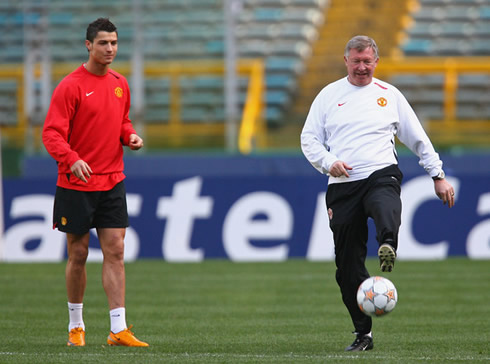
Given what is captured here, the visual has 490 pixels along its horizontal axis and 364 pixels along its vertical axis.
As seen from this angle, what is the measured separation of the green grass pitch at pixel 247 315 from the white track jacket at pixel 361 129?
1.28m

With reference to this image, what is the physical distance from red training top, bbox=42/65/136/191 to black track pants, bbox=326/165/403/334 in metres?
1.60

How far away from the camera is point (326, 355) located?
21.9 ft

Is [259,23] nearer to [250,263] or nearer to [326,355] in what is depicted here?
[250,263]

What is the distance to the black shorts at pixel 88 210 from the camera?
7.19 m

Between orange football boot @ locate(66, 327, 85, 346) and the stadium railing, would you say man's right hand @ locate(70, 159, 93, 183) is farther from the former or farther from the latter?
the stadium railing

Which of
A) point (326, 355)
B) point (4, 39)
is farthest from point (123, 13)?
point (326, 355)

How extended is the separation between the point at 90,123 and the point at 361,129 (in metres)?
1.90

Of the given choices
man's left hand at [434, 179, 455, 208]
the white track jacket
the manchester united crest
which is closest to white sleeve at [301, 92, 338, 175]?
the white track jacket

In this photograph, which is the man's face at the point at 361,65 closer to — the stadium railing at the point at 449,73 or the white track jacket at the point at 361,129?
the white track jacket at the point at 361,129

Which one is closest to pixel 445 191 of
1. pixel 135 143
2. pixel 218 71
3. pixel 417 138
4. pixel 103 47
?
pixel 417 138

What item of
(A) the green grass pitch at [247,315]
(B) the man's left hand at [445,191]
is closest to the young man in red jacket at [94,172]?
(A) the green grass pitch at [247,315]

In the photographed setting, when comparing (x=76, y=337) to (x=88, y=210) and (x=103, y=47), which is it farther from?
(x=103, y=47)

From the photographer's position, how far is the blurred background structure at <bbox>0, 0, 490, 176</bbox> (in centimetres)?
1667

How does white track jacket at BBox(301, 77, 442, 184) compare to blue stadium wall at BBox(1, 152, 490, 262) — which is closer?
white track jacket at BBox(301, 77, 442, 184)
